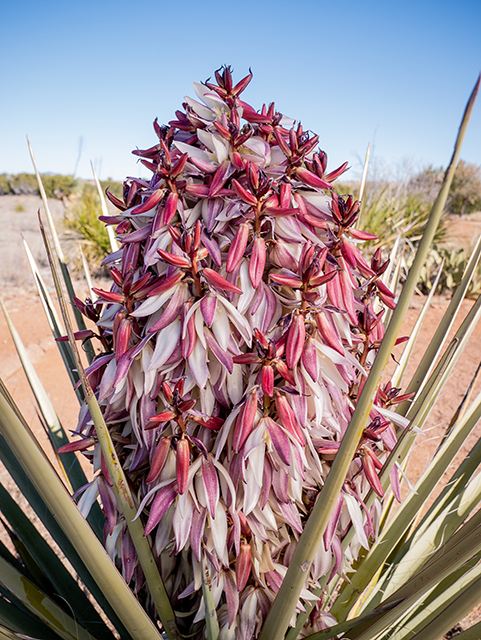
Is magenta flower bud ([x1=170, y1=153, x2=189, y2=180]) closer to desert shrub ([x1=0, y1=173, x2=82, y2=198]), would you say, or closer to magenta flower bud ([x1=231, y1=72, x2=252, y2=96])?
magenta flower bud ([x1=231, y1=72, x2=252, y2=96])

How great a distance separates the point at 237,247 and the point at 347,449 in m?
0.30

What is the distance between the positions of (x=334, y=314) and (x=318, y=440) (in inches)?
7.8

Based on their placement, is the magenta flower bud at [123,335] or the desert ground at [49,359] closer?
the magenta flower bud at [123,335]

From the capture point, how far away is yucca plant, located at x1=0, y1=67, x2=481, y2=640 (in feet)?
1.99

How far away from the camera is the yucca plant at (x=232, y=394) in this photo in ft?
1.99

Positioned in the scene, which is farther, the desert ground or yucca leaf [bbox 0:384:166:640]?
the desert ground

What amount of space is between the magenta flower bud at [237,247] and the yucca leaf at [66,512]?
32 centimetres

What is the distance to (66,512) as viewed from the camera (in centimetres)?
51

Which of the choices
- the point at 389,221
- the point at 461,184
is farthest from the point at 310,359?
the point at 461,184

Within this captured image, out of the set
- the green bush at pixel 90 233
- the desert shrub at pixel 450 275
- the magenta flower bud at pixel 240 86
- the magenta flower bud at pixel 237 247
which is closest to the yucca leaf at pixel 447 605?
the magenta flower bud at pixel 237 247

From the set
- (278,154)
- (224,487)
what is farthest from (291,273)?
(224,487)

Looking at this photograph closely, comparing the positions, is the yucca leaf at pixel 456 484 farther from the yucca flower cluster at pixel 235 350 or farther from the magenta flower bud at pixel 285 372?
the magenta flower bud at pixel 285 372

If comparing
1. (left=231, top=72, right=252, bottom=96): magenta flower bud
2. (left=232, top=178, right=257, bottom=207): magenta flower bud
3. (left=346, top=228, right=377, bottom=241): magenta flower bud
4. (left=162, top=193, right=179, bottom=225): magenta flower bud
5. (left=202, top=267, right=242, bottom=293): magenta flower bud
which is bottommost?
(left=202, top=267, right=242, bottom=293): magenta flower bud

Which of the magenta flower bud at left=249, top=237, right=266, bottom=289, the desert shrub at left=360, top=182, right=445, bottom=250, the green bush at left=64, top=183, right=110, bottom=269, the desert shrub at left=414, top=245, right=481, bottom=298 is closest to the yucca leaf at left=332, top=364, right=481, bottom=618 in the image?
the magenta flower bud at left=249, top=237, right=266, bottom=289
